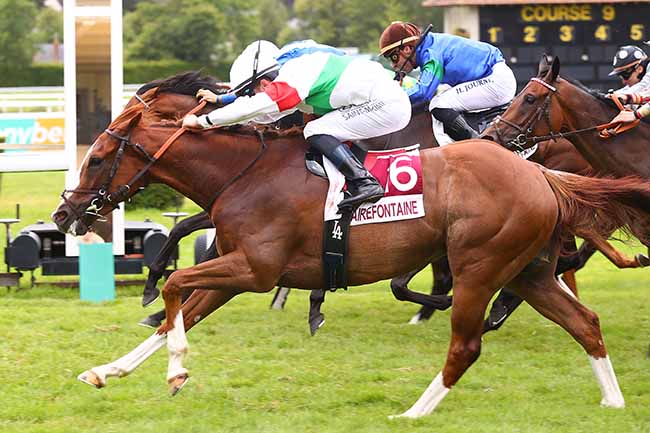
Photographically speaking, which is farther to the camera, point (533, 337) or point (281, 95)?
point (533, 337)

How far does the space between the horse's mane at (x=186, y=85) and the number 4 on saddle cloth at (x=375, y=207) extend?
250cm

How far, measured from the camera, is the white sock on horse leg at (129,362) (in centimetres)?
569

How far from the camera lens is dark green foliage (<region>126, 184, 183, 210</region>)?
14.5 meters

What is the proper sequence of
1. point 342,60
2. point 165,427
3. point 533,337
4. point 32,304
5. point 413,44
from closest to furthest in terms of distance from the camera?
point 165,427
point 342,60
point 413,44
point 533,337
point 32,304

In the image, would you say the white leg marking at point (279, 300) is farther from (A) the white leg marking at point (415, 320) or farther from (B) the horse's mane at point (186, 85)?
(B) the horse's mane at point (186, 85)

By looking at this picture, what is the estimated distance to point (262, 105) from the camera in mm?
5625

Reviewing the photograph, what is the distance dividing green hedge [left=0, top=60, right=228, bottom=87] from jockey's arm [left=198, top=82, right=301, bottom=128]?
2738cm

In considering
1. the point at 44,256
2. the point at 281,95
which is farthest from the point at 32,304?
the point at 281,95

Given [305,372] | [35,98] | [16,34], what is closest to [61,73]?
[16,34]

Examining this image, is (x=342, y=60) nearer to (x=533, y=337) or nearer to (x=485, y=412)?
(x=485, y=412)

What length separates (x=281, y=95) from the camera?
5625mm

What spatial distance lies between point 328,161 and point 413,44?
63.0 inches

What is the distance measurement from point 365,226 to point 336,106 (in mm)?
638

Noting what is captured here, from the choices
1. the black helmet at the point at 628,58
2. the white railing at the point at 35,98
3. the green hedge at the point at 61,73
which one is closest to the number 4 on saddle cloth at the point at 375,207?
the black helmet at the point at 628,58
